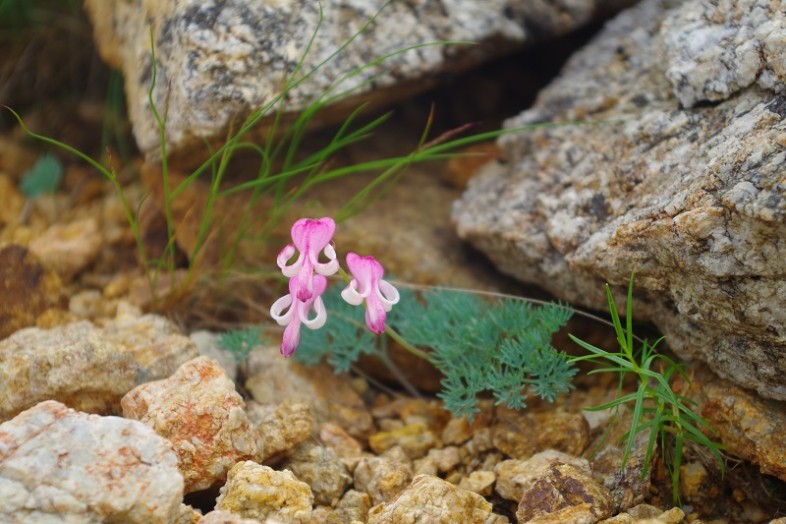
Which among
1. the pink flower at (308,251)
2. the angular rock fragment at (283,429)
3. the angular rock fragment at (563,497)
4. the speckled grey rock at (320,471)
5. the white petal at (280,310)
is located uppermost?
the pink flower at (308,251)

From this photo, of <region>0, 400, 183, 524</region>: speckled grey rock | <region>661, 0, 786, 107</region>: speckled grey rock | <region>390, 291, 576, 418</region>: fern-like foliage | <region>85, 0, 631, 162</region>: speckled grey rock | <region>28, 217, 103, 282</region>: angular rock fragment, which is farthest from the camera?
<region>28, 217, 103, 282</region>: angular rock fragment

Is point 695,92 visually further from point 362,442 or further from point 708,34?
point 362,442

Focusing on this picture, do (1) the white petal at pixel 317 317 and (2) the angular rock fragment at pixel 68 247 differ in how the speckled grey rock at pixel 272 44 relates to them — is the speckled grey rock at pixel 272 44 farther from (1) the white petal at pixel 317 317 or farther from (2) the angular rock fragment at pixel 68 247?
(1) the white petal at pixel 317 317

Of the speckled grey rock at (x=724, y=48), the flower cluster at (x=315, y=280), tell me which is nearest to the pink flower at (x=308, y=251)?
the flower cluster at (x=315, y=280)

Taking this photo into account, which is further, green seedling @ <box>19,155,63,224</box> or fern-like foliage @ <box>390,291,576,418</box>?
green seedling @ <box>19,155,63,224</box>

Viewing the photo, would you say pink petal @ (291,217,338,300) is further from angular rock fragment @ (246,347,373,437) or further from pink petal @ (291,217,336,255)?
angular rock fragment @ (246,347,373,437)

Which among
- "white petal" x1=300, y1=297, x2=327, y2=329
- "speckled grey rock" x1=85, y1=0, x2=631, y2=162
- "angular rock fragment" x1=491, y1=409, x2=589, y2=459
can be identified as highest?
"speckled grey rock" x1=85, y1=0, x2=631, y2=162

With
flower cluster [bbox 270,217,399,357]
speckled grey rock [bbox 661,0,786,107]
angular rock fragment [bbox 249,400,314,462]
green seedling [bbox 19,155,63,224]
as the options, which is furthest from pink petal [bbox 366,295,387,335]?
green seedling [bbox 19,155,63,224]
